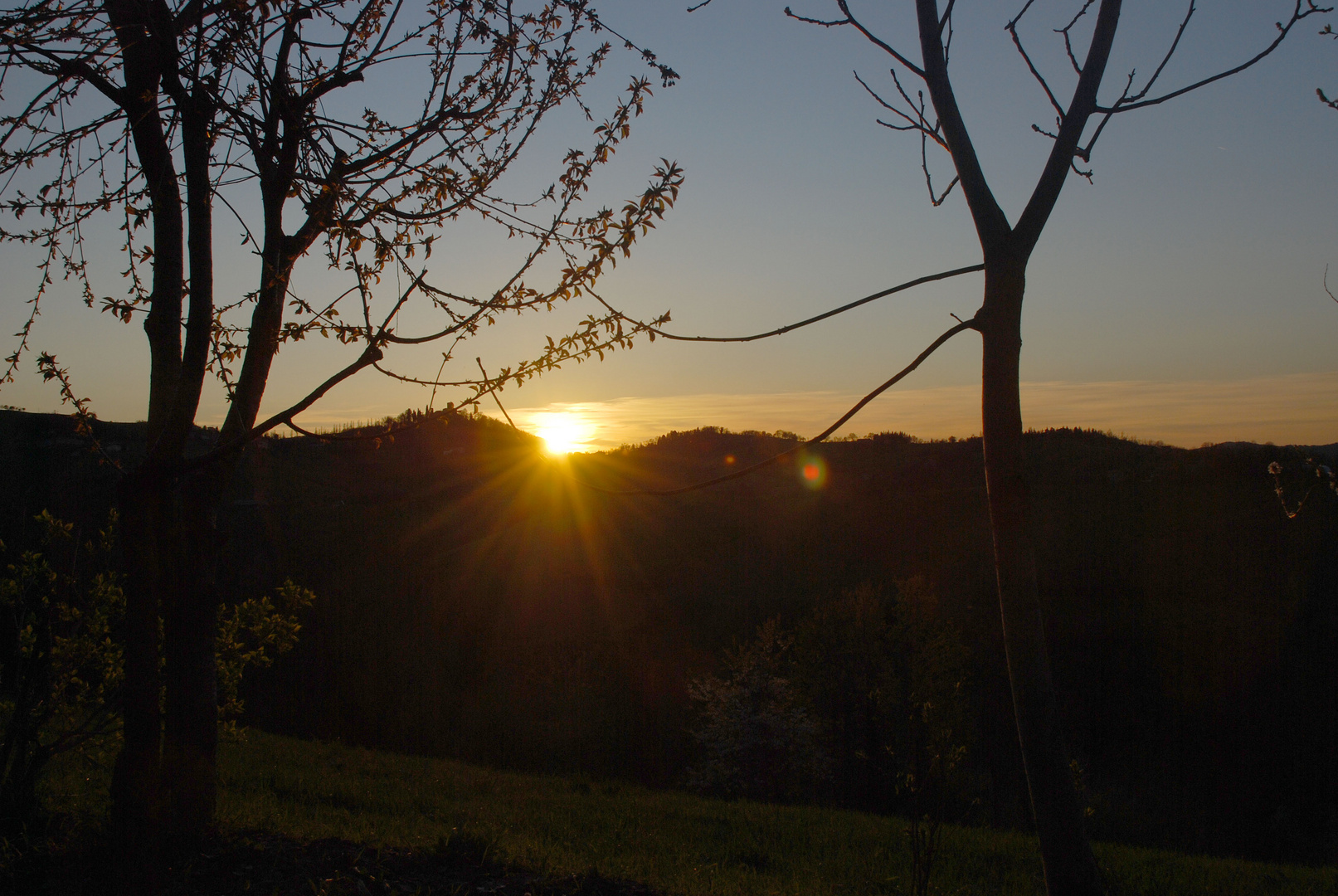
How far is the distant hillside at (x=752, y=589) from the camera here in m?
31.9

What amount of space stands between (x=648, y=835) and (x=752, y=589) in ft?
124

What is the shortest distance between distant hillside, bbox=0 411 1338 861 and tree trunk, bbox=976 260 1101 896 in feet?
81.4

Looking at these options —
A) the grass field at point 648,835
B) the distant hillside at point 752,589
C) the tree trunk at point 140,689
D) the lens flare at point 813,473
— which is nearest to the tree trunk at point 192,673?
the grass field at point 648,835

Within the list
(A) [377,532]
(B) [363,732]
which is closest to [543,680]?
(B) [363,732]

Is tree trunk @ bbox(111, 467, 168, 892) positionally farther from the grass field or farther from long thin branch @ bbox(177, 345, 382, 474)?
the grass field

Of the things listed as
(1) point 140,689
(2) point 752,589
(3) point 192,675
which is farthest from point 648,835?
(2) point 752,589

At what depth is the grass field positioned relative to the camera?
6188mm

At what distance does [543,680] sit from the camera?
36.3m

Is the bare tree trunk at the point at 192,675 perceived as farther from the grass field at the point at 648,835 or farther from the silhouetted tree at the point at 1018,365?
the silhouetted tree at the point at 1018,365

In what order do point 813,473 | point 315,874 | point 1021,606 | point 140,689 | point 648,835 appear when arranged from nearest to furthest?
point 1021,606, point 140,689, point 315,874, point 648,835, point 813,473

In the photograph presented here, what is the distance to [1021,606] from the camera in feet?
9.17

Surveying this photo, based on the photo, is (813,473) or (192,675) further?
(813,473)

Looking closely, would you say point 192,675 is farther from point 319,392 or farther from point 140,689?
point 319,392

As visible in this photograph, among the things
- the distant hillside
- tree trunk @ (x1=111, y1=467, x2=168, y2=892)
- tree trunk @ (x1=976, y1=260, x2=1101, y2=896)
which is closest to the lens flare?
the distant hillside
